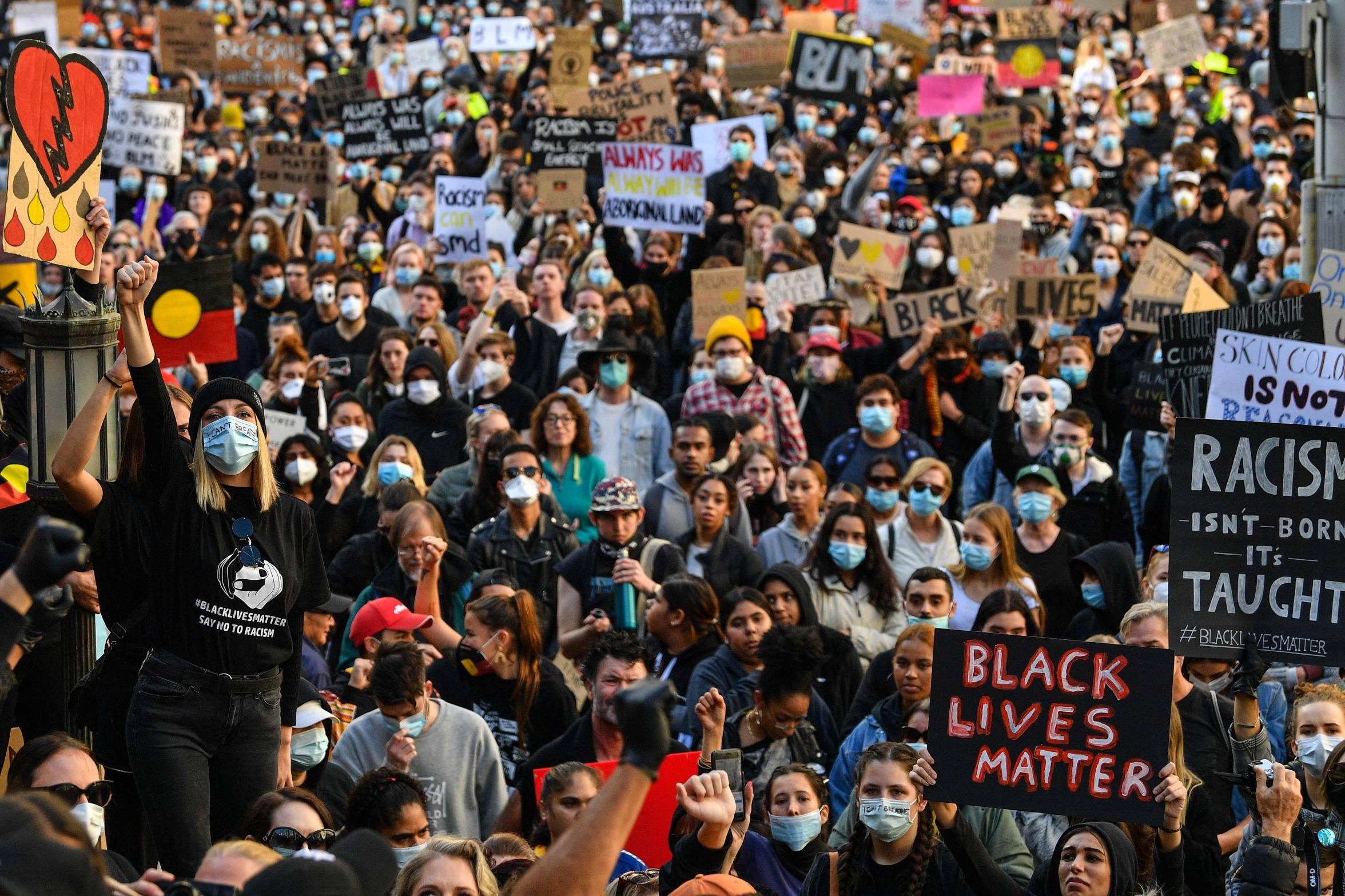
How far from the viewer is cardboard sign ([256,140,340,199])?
16.3 metres

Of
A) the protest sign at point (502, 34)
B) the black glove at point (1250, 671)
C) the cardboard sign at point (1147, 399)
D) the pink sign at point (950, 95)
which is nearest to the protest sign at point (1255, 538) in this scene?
the black glove at point (1250, 671)

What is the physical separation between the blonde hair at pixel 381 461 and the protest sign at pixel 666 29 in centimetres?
1469

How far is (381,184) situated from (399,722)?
1187 cm

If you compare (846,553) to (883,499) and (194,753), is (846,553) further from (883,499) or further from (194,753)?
(194,753)

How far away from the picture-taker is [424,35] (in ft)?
92.6

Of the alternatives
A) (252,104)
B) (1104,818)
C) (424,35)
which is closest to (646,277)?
(1104,818)

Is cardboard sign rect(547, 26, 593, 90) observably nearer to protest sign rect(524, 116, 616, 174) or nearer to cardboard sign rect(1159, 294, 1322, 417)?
protest sign rect(524, 116, 616, 174)

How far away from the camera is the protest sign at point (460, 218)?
14.8 metres

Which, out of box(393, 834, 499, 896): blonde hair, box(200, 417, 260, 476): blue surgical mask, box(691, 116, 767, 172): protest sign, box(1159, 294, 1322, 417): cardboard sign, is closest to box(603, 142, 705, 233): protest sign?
box(691, 116, 767, 172): protest sign

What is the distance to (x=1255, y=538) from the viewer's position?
241 inches

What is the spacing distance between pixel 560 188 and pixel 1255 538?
988 centimetres

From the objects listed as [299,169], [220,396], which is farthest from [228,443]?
[299,169]

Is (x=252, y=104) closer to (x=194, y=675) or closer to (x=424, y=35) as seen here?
(x=424, y=35)

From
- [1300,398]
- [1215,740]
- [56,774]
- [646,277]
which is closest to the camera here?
[56,774]
